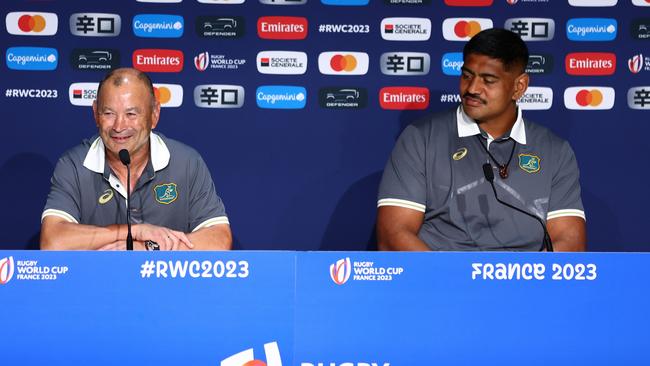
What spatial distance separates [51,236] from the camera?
2.52 meters

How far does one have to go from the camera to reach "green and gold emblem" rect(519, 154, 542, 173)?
290 cm

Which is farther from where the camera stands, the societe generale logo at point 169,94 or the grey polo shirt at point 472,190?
the societe generale logo at point 169,94

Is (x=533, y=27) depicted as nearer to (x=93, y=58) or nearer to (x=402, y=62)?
(x=402, y=62)

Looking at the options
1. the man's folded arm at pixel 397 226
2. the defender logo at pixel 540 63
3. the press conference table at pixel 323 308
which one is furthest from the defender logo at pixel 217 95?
the press conference table at pixel 323 308

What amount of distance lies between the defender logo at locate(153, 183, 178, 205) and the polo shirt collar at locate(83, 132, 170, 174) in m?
0.06

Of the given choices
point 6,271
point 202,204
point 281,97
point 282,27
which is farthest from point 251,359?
point 282,27

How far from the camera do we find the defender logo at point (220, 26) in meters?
3.71

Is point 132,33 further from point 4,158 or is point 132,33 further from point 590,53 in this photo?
point 590,53

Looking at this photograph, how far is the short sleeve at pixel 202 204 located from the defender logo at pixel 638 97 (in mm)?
1973

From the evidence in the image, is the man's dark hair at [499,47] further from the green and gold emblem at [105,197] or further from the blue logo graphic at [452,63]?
the green and gold emblem at [105,197]

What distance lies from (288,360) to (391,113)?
2.10 metres

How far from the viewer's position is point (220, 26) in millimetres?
3719

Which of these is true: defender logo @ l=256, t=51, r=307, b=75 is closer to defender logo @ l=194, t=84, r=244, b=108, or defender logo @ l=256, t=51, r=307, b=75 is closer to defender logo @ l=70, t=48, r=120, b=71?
defender logo @ l=194, t=84, r=244, b=108

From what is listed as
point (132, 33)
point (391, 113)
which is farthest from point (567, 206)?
point (132, 33)
